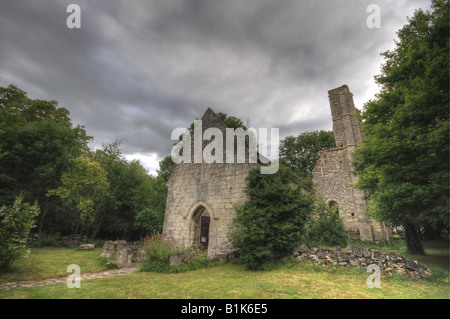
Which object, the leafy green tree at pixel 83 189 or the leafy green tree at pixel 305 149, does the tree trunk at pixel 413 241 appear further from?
the leafy green tree at pixel 83 189

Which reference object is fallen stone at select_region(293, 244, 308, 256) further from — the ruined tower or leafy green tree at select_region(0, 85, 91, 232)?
leafy green tree at select_region(0, 85, 91, 232)

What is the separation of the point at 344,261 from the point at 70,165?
21.8 metres

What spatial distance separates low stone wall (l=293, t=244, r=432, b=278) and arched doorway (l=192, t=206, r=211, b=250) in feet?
16.9

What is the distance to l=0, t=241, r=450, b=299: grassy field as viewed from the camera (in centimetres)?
492

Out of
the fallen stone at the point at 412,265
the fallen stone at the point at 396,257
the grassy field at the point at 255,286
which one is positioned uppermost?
the fallen stone at the point at 396,257

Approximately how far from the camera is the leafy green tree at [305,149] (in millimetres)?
30719

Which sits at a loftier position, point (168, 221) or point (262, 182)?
point (262, 182)

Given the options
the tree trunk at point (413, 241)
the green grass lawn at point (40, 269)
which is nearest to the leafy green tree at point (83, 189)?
the green grass lawn at point (40, 269)

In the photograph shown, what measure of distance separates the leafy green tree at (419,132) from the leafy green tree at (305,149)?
2209 cm

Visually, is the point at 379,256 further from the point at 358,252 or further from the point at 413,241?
the point at 413,241

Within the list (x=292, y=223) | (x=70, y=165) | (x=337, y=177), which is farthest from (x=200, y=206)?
(x=337, y=177)

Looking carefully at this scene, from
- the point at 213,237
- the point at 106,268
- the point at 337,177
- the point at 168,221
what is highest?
the point at 337,177

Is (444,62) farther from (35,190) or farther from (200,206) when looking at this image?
(35,190)

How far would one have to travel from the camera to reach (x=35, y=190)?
52.5 ft
